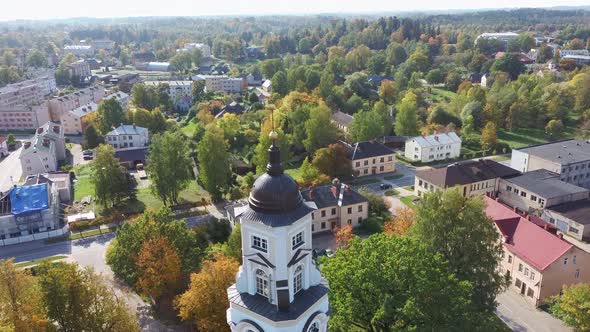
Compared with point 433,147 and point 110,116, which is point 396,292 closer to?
point 433,147

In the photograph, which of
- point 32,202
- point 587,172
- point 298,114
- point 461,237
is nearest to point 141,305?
point 32,202

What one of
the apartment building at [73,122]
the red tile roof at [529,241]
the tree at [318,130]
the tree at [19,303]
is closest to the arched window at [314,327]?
the tree at [19,303]

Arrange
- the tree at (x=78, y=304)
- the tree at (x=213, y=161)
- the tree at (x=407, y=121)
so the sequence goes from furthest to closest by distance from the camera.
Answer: the tree at (x=407, y=121)
the tree at (x=213, y=161)
the tree at (x=78, y=304)

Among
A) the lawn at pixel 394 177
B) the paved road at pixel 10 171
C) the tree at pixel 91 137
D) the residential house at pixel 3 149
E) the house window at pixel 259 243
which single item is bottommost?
the paved road at pixel 10 171

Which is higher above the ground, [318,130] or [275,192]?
[275,192]

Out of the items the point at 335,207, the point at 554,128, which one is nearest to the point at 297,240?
the point at 335,207

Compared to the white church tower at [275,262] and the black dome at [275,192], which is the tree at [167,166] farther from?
the black dome at [275,192]

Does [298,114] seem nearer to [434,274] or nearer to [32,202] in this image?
[32,202]
